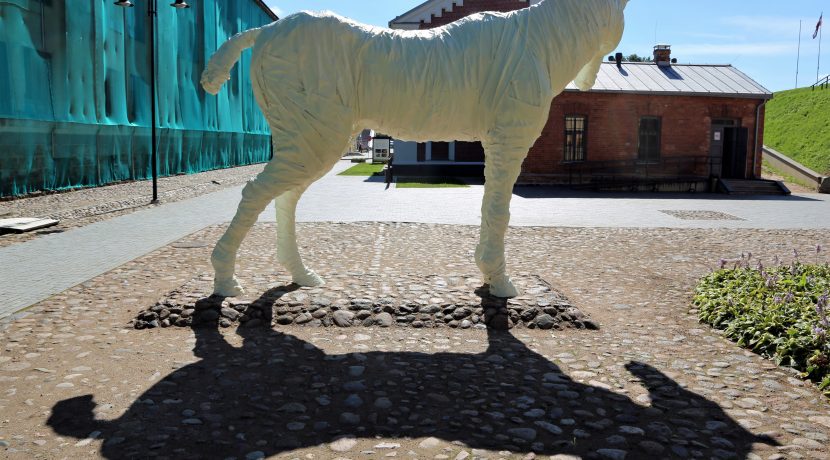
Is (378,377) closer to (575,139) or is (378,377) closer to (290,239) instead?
(290,239)

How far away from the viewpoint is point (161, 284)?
19.0 feet

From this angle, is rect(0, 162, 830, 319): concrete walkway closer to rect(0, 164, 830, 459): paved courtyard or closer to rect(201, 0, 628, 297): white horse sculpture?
rect(0, 164, 830, 459): paved courtyard

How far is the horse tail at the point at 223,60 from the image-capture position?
4.35m

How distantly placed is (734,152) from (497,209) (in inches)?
796

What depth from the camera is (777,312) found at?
4.50 m

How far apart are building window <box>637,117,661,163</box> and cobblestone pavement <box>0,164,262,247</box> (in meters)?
13.5

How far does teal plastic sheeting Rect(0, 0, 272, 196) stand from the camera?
1333 centimetres

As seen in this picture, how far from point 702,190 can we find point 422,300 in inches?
746

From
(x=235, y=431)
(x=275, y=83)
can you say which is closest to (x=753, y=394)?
(x=235, y=431)

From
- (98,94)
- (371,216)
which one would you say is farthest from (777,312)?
(98,94)

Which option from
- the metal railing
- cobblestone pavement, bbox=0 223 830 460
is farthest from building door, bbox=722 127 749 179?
cobblestone pavement, bbox=0 223 830 460

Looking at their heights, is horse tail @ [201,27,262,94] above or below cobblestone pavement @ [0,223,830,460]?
above

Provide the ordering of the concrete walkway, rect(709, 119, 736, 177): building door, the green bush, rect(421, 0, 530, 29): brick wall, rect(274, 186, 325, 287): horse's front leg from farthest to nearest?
1. rect(421, 0, 530, 29): brick wall
2. rect(709, 119, 736, 177): building door
3. the concrete walkway
4. rect(274, 186, 325, 287): horse's front leg
5. the green bush

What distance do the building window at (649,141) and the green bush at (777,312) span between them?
53.5ft
